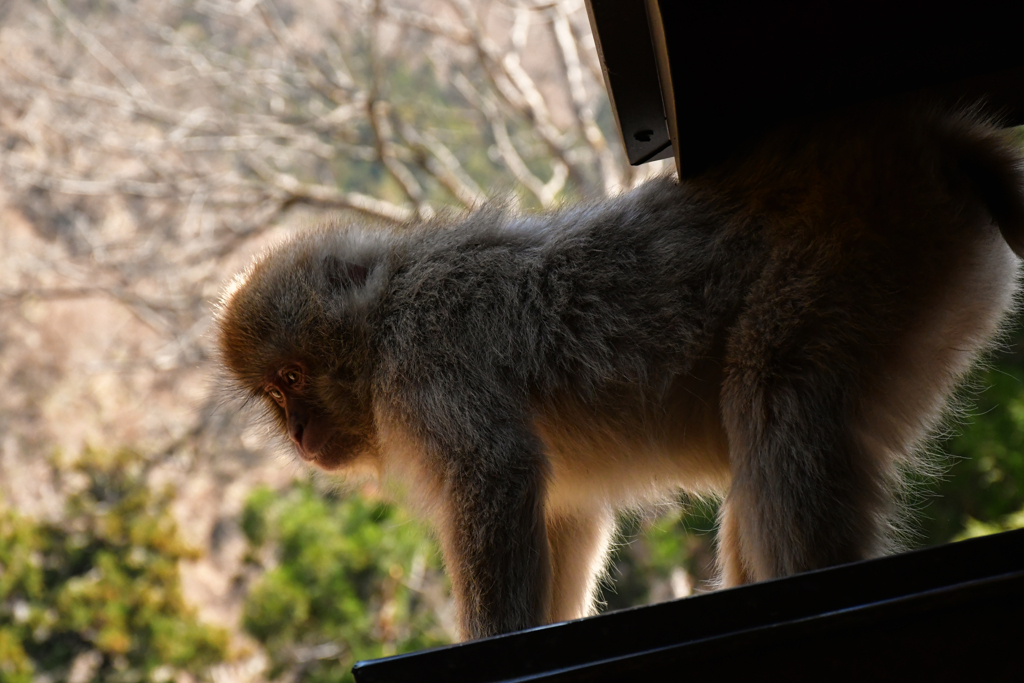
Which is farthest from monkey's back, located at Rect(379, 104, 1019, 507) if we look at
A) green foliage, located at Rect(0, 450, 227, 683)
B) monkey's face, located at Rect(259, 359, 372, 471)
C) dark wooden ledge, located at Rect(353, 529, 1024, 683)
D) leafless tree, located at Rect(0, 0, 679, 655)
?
green foliage, located at Rect(0, 450, 227, 683)

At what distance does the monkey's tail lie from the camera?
1.62m

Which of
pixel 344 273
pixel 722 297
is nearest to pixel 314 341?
pixel 344 273

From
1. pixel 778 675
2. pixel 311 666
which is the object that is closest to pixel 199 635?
pixel 311 666

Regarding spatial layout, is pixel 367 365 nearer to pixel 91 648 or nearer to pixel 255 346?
pixel 255 346

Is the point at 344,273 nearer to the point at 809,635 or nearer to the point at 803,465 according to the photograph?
the point at 803,465

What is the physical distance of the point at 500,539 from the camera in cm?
169

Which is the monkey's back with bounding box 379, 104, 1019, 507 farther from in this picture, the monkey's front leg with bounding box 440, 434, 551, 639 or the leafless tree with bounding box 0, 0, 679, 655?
the leafless tree with bounding box 0, 0, 679, 655

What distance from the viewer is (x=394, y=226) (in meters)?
2.34

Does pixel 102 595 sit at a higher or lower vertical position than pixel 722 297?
lower

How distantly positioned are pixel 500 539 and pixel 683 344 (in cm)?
53

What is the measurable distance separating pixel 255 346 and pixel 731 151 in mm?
1240

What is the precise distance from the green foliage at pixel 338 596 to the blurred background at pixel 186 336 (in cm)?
2

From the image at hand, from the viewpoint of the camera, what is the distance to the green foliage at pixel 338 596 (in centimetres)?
677

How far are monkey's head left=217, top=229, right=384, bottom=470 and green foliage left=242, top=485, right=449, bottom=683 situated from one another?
4544 mm
